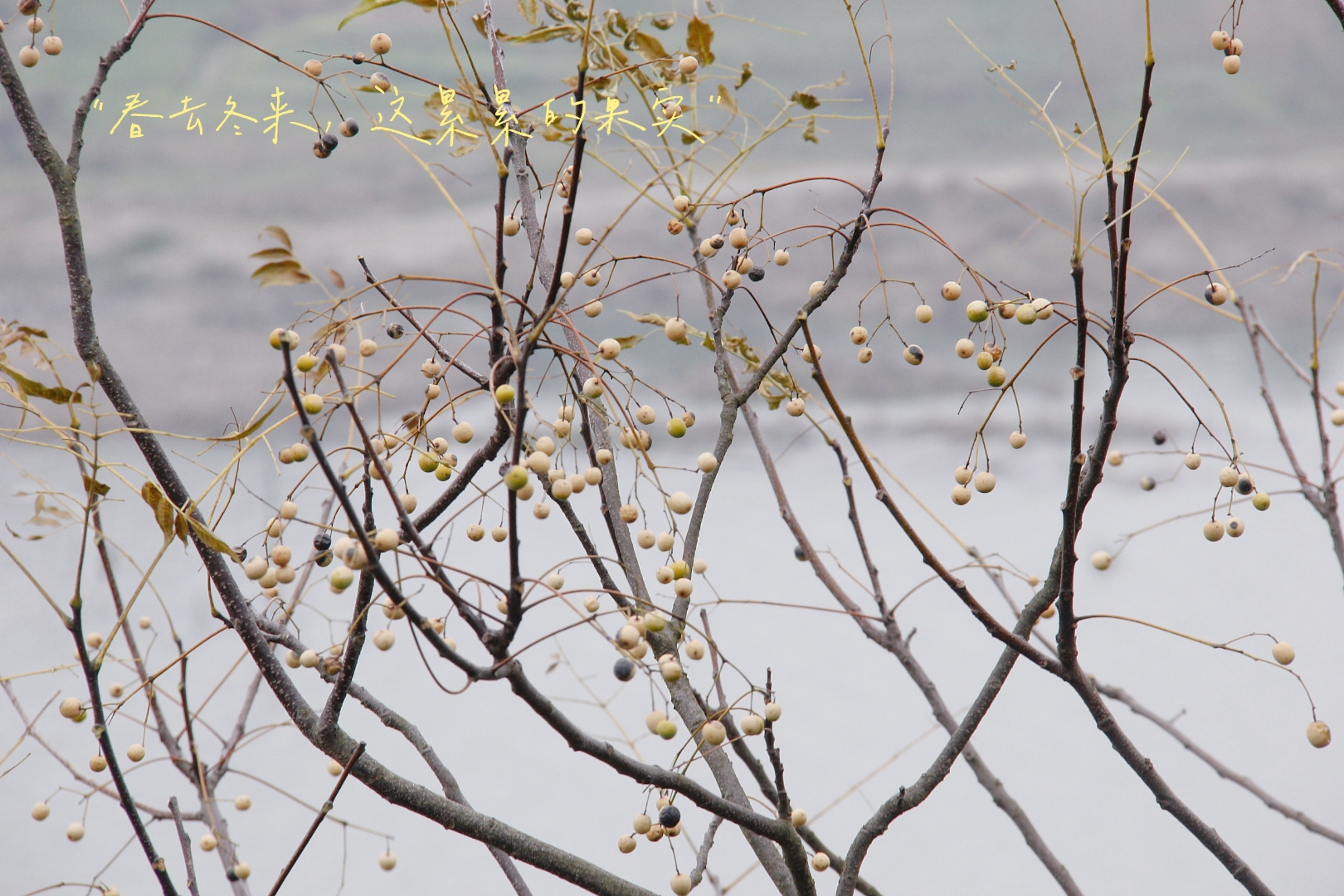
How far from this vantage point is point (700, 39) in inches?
23.8

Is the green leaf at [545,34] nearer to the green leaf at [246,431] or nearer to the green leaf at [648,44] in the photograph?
the green leaf at [648,44]

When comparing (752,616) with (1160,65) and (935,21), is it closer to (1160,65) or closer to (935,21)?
(935,21)

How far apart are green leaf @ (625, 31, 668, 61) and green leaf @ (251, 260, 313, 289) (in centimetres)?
37

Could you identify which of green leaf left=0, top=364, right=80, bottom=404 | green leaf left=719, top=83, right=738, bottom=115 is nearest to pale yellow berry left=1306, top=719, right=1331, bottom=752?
green leaf left=719, top=83, right=738, bottom=115

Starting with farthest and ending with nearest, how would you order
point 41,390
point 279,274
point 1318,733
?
point 1318,733 < point 41,390 < point 279,274

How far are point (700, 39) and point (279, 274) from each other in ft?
1.25

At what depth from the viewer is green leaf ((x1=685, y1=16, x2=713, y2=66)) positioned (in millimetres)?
592

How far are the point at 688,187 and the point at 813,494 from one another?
0.69 meters

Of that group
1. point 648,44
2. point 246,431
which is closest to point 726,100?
point 648,44

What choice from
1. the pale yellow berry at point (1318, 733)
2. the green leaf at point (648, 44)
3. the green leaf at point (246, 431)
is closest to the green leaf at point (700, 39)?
the green leaf at point (648, 44)

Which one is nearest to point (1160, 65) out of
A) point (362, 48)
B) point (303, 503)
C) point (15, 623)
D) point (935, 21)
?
point (935, 21)

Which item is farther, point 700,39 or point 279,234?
point 700,39

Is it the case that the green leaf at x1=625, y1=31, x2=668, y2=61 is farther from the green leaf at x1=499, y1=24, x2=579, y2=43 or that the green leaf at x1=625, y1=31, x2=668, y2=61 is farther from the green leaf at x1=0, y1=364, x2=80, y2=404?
the green leaf at x1=0, y1=364, x2=80, y2=404

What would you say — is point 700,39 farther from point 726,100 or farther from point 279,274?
point 279,274
